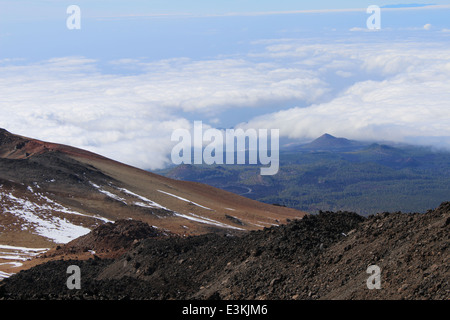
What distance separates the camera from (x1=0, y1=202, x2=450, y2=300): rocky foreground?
13993mm

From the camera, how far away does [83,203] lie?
44844 millimetres

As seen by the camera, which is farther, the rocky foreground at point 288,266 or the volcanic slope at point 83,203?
the volcanic slope at point 83,203

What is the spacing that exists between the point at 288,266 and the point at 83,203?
3025 centimetres

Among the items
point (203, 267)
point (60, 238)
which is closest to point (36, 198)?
point (60, 238)

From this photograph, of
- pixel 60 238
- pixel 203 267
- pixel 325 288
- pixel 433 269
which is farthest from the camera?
pixel 60 238

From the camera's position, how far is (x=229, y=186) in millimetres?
198375

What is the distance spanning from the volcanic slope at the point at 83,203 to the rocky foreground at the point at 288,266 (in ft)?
27.9

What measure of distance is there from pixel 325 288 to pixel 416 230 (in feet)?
10.4

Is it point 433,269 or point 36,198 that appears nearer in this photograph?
point 433,269

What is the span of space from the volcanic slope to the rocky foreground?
335 inches

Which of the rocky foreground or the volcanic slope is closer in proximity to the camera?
the rocky foreground

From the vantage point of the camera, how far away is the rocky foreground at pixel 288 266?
14.0m

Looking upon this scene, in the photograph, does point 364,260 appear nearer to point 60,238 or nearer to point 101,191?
point 60,238

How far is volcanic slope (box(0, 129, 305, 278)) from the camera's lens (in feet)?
122
